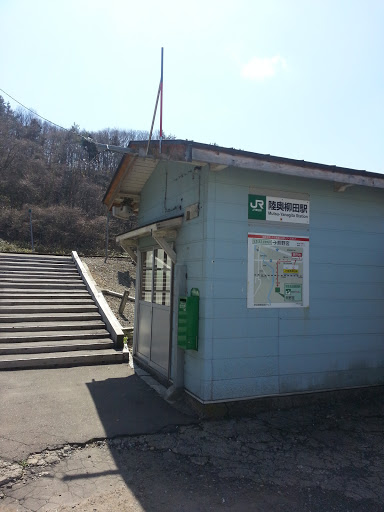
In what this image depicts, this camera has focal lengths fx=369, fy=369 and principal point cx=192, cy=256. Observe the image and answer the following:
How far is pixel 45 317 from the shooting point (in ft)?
28.5

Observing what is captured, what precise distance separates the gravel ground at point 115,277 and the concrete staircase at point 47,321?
1346mm

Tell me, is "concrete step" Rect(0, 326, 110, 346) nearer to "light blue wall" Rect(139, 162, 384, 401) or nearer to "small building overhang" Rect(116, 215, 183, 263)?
"small building overhang" Rect(116, 215, 183, 263)

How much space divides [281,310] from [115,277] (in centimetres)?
1083

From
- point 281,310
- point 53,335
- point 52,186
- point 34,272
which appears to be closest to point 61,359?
point 53,335

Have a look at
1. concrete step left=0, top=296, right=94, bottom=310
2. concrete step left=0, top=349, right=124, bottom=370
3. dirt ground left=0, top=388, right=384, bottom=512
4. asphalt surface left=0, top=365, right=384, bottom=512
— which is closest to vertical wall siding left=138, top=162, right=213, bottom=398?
asphalt surface left=0, top=365, right=384, bottom=512

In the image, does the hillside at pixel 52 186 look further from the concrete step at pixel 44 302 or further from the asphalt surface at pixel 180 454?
the asphalt surface at pixel 180 454

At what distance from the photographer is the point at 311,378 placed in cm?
537

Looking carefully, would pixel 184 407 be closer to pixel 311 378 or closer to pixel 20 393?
pixel 311 378

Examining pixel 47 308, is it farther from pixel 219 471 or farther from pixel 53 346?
pixel 219 471

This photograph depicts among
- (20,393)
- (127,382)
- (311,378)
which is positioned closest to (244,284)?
(311,378)

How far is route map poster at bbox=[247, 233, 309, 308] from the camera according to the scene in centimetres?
509

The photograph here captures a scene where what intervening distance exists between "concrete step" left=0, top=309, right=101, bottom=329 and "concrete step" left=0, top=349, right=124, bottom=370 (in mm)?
1507

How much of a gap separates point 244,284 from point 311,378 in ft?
5.80

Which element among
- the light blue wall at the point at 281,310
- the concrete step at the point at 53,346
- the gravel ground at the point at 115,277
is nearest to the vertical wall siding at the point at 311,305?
the light blue wall at the point at 281,310
